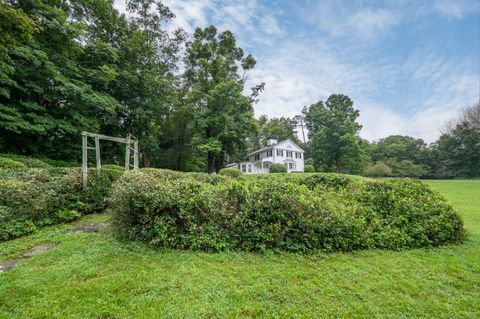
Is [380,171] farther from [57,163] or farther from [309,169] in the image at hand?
[57,163]

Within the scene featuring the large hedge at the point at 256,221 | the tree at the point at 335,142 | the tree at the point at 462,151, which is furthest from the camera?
the tree at the point at 462,151

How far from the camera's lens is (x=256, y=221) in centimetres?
367

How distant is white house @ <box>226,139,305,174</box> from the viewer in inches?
1102

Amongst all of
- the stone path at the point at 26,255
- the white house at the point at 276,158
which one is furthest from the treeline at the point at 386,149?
the stone path at the point at 26,255

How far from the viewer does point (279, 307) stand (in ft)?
7.11

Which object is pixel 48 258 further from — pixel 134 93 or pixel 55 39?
pixel 134 93

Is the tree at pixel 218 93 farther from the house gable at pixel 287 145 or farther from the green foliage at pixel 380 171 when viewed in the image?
the green foliage at pixel 380 171

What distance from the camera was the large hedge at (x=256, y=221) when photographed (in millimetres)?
3543

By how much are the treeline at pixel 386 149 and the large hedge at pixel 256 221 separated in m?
25.5

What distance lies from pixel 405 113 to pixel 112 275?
17.9m

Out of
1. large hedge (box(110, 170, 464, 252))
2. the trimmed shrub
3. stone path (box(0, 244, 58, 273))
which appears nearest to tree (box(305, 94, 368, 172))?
large hedge (box(110, 170, 464, 252))

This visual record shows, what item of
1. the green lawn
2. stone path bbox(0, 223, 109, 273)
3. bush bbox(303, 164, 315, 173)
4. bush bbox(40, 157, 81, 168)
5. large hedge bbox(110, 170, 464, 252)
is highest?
bush bbox(40, 157, 81, 168)

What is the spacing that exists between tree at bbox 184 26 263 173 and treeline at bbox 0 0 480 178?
0.10 metres

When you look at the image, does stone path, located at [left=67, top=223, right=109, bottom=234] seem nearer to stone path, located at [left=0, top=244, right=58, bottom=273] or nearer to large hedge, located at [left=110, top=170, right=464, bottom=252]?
stone path, located at [left=0, top=244, right=58, bottom=273]
